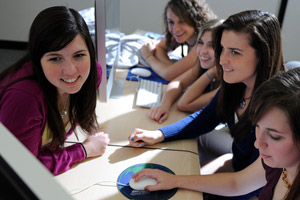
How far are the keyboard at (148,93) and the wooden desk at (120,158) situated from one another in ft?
0.16

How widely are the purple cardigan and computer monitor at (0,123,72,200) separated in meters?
0.64

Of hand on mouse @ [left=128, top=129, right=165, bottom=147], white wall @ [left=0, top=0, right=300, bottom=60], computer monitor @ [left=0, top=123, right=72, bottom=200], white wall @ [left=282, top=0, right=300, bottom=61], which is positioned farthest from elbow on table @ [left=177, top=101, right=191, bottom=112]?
white wall @ [left=282, top=0, right=300, bottom=61]

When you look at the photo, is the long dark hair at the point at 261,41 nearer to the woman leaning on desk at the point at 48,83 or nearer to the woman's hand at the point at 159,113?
the woman's hand at the point at 159,113

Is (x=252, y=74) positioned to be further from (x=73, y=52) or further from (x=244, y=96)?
(x=73, y=52)

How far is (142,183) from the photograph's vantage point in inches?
39.2

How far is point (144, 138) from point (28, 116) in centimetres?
46

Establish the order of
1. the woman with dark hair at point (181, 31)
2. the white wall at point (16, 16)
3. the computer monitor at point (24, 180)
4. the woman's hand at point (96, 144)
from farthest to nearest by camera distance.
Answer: the white wall at point (16, 16), the woman with dark hair at point (181, 31), the woman's hand at point (96, 144), the computer monitor at point (24, 180)

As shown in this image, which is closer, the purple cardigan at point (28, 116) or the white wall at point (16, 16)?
the purple cardigan at point (28, 116)

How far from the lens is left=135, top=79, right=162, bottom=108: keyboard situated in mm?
1545

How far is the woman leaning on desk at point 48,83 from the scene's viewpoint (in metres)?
Answer: 0.91

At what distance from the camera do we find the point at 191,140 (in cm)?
131

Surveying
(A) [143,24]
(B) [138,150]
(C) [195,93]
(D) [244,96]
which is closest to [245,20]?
(D) [244,96]

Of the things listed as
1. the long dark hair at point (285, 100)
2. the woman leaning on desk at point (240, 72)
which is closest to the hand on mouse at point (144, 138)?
the woman leaning on desk at point (240, 72)

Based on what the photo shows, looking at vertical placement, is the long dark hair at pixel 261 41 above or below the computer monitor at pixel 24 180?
below
